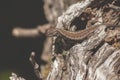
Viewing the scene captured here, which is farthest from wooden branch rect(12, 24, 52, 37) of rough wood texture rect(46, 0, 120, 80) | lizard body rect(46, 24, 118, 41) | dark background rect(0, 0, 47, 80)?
rough wood texture rect(46, 0, 120, 80)

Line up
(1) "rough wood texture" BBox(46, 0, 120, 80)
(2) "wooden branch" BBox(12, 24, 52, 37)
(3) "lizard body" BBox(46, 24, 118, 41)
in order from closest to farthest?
(1) "rough wood texture" BBox(46, 0, 120, 80) < (3) "lizard body" BBox(46, 24, 118, 41) < (2) "wooden branch" BBox(12, 24, 52, 37)

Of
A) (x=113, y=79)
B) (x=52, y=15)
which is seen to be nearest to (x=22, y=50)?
(x=52, y=15)

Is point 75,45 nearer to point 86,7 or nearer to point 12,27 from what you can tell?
point 86,7

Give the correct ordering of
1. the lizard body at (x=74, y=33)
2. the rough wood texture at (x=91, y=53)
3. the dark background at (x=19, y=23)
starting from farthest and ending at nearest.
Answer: the dark background at (x=19, y=23) → the lizard body at (x=74, y=33) → the rough wood texture at (x=91, y=53)

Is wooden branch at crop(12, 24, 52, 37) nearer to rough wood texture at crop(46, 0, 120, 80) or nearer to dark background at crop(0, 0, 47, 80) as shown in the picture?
dark background at crop(0, 0, 47, 80)

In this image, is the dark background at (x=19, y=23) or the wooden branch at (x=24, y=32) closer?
the wooden branch at (x=24, y=32)

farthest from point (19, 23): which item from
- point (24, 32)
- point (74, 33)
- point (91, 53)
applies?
Result: point (91, 53)

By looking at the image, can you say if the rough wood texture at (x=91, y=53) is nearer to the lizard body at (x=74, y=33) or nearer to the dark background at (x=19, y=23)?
the lizard body at (x=74, y=33)

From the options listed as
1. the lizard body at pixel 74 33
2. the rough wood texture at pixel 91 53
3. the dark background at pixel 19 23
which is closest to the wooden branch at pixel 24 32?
the dark background at pixel 19 23

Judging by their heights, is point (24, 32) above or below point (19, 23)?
below

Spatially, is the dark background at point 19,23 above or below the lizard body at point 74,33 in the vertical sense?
above

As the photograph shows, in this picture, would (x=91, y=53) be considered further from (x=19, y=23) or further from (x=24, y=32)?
(x=19, y=23)

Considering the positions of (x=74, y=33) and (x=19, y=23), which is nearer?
(x=74, y=33)

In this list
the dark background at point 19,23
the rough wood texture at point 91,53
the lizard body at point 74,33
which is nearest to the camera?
the rough wood texture at point 91,53
